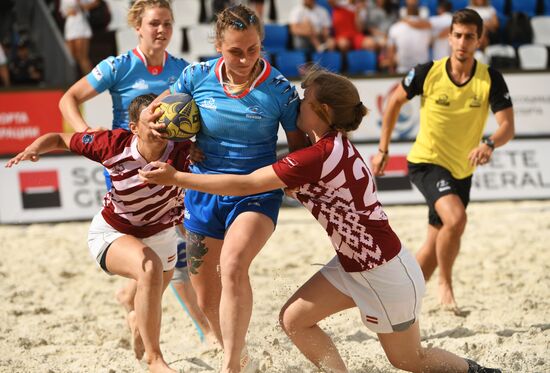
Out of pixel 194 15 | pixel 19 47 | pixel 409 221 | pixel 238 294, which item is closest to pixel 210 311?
pixel 238 294

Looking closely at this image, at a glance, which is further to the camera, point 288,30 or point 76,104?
point 288,30

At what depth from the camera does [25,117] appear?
945cm

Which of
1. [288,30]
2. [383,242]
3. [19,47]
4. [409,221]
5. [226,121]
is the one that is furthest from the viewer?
[288,30]

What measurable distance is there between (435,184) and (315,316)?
2.25 m

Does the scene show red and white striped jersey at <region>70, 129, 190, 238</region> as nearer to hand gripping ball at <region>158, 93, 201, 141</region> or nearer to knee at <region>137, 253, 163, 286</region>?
hand gripping ball at <region>158, 93, 201, 141</region>

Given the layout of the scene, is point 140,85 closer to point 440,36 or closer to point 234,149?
point 234,149

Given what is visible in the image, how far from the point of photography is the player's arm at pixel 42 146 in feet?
14.0

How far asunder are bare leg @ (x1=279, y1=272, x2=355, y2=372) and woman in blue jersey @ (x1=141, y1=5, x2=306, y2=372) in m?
0.22

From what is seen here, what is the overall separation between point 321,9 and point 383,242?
8180 mm

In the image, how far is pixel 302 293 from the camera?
4.11 metres

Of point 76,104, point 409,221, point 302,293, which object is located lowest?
point 409,221

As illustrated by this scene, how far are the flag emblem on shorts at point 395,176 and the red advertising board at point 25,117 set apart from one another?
3.64 metres

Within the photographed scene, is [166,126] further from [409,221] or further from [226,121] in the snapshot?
[409,221]

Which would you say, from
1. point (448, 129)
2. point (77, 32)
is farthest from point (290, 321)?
point (77, 32)
